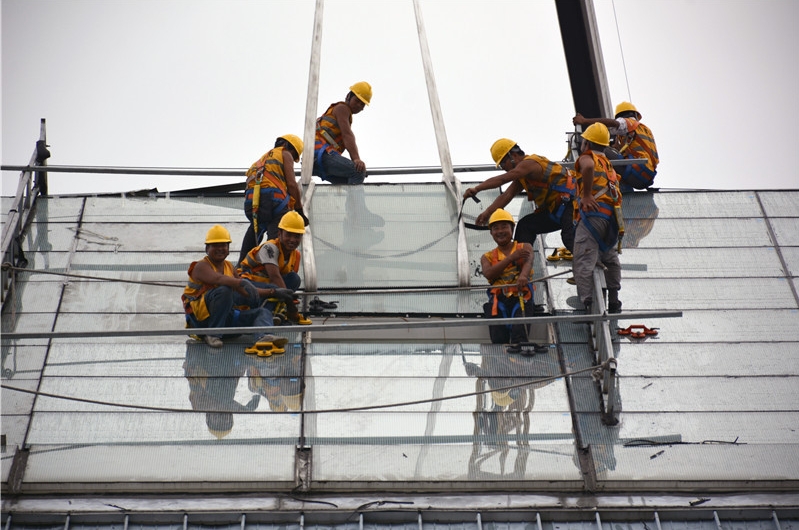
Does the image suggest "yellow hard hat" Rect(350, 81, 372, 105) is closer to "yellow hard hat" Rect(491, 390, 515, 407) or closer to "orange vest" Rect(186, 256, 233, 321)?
"orange vest" Rect(186, 256, 233, 321)

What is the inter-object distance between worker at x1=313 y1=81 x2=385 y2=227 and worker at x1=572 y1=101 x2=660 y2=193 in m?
3.15

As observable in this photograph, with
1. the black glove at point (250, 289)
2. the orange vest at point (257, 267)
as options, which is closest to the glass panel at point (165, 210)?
the orange vest at point (257, 267)

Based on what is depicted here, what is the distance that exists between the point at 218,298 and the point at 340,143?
4.73m

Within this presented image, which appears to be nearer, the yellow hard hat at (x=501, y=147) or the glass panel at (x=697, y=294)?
the glass panel at (x=697, y=294)

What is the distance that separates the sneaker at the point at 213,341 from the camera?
11898 mm

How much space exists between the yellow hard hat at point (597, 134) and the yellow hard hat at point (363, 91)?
12.9 feet

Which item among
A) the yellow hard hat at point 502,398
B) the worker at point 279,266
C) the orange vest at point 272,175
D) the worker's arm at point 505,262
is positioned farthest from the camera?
the orange vest at point 272,175

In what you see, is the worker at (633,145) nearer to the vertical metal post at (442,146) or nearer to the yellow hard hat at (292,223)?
the vertical metal post at (442,146)

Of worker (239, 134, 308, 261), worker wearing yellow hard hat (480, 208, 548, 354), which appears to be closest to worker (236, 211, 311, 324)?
worker (239, 134, 308, 261)

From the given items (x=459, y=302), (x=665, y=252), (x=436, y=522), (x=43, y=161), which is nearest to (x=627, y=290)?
(x=665, y=252)

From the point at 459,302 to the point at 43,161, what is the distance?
650 cm

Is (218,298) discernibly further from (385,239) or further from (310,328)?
(385,239)

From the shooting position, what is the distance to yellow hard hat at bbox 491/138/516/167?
13.9 meters

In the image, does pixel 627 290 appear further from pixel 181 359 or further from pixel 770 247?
pixel 181 359
